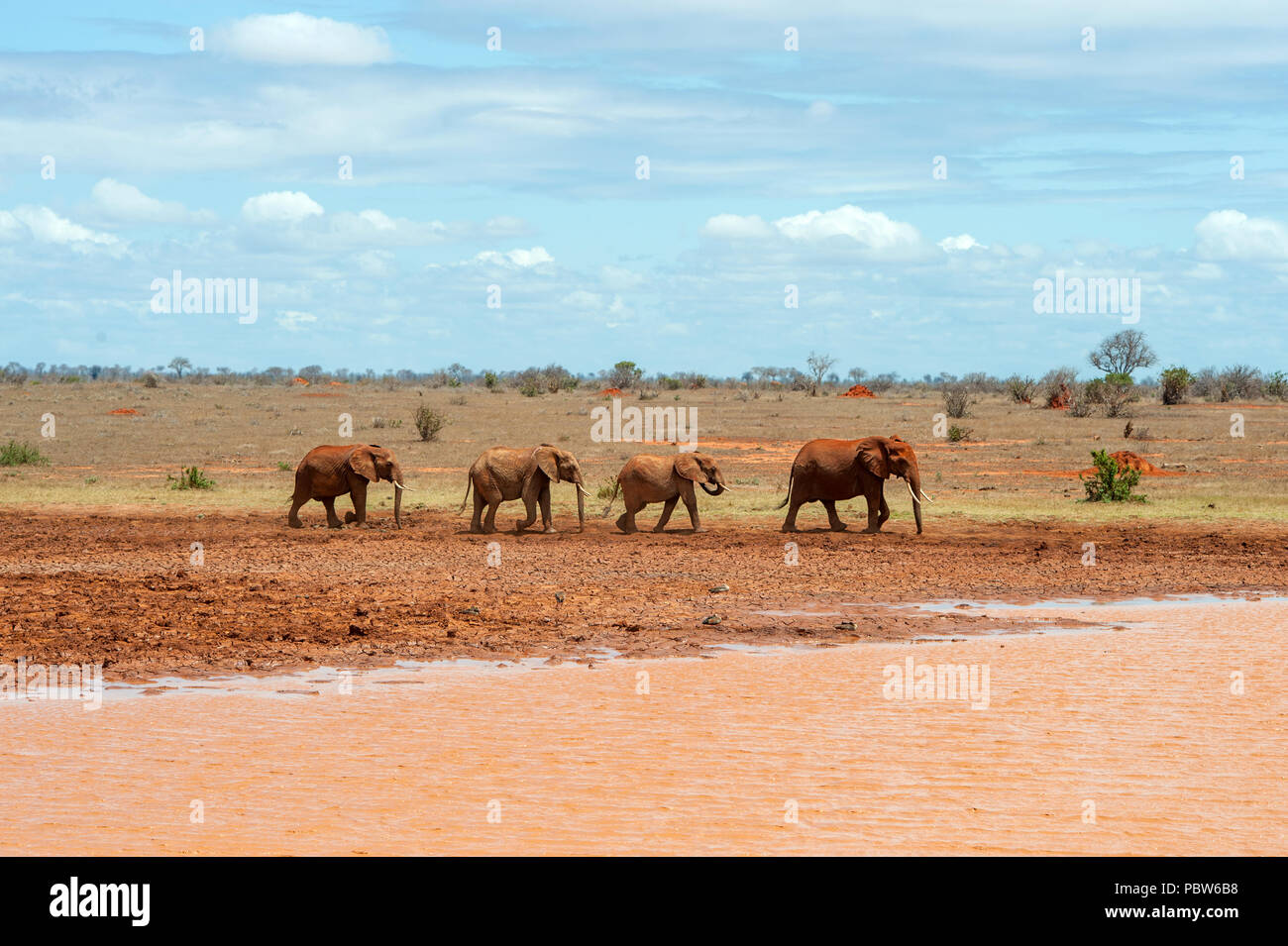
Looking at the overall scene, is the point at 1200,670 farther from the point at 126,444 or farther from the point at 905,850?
the point at 126,444

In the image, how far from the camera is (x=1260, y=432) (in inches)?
1570

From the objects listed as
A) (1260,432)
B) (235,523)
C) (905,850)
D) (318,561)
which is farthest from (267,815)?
(1260,432)

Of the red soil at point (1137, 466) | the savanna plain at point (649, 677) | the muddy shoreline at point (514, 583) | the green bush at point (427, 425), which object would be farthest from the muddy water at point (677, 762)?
the green bush at point (427, 425)

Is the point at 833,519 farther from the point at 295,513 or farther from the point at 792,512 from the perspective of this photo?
the point at 295,513

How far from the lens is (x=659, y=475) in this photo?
19156mm

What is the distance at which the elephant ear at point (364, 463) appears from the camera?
19500mm

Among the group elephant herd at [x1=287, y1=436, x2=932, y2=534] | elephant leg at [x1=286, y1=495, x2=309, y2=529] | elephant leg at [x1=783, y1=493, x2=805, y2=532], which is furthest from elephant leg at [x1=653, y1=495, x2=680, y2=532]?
elephant leg at [x1=286, y1=495, x2=309, y2=529]

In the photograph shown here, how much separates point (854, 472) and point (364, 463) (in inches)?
263

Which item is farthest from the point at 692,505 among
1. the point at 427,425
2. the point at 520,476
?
the point at 427,425

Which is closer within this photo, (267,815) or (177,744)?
(267,815)

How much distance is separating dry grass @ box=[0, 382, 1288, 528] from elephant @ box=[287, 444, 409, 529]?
303cm

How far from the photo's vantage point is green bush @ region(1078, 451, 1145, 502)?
23469 mm

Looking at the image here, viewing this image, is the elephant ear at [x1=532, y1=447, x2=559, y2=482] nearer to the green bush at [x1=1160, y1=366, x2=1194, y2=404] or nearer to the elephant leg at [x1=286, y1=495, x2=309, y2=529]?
the elephant leg at [x1=286, y1=495, x2=309, y2=529]

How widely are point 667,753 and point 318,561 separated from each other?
9295 mm
